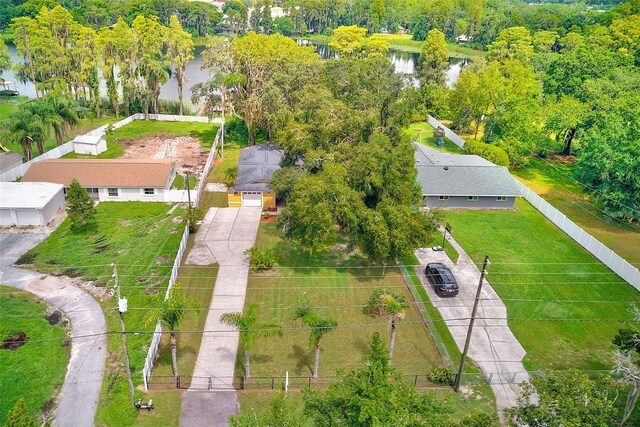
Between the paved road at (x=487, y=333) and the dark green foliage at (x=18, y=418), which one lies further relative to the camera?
the paved road at (x=487, y=333)

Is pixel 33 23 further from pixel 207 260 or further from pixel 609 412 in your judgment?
pixel 609 412

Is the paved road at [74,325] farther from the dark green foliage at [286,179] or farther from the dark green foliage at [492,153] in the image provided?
the dark green foliage at [492,153]

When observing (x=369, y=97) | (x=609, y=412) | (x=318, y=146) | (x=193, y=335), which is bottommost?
(x=193, y=335)

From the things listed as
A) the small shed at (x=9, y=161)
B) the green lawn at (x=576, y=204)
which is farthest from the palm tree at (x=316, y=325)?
the small shed at (x=9, y=161)

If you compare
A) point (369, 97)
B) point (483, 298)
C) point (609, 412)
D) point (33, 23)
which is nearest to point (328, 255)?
point (483, 298)

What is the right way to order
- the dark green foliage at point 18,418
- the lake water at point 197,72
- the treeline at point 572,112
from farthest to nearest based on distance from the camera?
the lake water at point 197,72 < the treeline at point 572,112 < the dark green foliage at point 18,418

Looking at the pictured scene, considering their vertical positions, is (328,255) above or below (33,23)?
below

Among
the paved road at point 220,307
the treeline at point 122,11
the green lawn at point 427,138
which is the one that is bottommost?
the paved road at point 220,307
